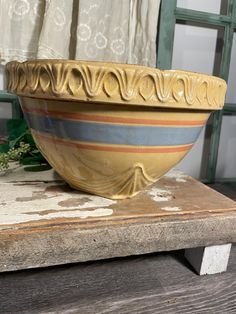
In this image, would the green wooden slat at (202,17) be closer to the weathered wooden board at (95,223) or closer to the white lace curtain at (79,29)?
the white lace curtain at (79,29)

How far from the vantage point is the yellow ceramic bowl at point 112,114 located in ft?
1.09

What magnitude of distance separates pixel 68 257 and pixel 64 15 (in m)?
0.52

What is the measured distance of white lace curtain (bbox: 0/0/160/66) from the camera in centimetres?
67

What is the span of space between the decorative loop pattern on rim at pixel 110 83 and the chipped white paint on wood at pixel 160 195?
17 centimetres

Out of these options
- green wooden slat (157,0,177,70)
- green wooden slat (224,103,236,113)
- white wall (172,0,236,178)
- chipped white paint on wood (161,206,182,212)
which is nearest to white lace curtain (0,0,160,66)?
green wooden slat (157,0,177,70)

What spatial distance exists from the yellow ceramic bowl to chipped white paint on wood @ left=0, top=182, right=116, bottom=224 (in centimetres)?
3

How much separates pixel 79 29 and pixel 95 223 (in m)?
0.48

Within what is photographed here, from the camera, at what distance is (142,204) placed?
0.45 m

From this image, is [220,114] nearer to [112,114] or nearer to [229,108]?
[229,108]

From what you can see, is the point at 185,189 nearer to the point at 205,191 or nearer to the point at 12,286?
the point at 205,191

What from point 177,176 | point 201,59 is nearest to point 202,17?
point 201,59

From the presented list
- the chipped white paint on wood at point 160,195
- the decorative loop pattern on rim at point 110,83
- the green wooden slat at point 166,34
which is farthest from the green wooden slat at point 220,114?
the decorative loop pattern on rim at point 110,83

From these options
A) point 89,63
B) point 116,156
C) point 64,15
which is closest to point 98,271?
point 116,156

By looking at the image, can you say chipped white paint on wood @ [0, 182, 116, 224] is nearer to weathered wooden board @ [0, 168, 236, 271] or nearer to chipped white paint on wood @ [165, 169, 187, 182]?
weathered wooden board @ [0, 168, 236, 271]
